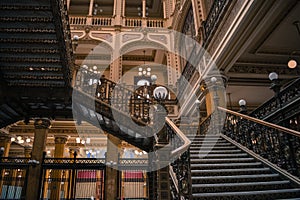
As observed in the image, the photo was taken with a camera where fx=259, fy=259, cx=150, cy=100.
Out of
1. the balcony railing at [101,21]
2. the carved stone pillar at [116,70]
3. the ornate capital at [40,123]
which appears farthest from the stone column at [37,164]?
the balcony railing at [101,21]

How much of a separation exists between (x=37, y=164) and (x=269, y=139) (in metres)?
7.49

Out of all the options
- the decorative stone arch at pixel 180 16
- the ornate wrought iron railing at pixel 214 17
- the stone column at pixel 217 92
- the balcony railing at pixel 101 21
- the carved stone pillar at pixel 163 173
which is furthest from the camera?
the balcony railing at pixel 101 21

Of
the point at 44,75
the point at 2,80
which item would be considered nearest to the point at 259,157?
the point at 44,75

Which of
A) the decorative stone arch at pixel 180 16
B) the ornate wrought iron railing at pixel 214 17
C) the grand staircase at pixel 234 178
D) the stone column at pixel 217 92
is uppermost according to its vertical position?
the decorative stone arch at pixel 180 16

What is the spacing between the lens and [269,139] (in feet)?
17.4

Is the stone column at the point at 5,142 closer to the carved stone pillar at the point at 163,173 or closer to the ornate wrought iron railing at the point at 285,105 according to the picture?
the carved stone pillar at the point at 163,173

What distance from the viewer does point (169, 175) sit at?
378cm

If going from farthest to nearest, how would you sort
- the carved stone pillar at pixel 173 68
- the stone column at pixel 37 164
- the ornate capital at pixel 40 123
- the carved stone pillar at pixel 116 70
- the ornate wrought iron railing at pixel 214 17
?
1. the carved stone pillar at pixel 173 68
2. the carved stone pillar at pixel 116 70
3. the ornate capital at pixel 40 123
4. the stone column at pixel 37 164
5. the ornate wrought iron railing at pixel 214 17

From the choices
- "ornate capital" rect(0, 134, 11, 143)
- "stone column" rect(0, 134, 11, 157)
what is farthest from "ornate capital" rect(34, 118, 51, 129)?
"stone column" rect(0, 134, 11, 157)

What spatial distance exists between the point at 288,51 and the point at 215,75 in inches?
93.6

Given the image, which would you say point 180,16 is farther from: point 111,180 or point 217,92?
point 111,180

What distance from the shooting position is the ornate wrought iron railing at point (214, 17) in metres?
7.18

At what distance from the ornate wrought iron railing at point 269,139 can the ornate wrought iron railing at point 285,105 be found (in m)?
A: 0.61

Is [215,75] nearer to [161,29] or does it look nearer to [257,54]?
[257,54]
